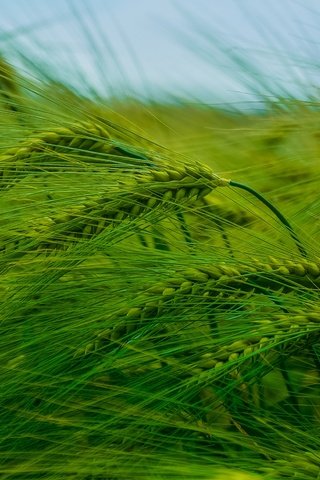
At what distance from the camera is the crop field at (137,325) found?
86cm

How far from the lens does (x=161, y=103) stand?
133 cm

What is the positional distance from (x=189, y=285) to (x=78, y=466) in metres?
0.19

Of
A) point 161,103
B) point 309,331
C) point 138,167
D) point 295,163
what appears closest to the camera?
point 309,331

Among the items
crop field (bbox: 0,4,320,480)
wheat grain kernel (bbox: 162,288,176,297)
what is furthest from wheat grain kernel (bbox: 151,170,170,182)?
wheat grain kernel (bbox: 162,288,176,297)

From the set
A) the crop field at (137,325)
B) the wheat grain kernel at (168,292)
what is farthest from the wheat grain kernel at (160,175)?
the wheat grain kernel at (168,292)

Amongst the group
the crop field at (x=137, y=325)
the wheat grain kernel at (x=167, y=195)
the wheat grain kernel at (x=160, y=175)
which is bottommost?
the crop field at (x=137, y=325)

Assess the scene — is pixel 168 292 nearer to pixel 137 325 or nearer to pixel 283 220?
pixel 137 325

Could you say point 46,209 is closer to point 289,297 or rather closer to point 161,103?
point 289,297

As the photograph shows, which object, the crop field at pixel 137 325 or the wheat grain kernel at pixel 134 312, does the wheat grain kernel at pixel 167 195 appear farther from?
the wheat grain kernel at pixel 134 312

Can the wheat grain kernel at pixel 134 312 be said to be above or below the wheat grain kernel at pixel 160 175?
below

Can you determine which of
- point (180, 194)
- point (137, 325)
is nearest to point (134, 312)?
point (137, 325)

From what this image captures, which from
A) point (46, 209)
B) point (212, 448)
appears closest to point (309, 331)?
point (212, 448)

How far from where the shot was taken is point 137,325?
91 centimetres

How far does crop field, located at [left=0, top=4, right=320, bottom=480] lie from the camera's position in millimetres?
863
